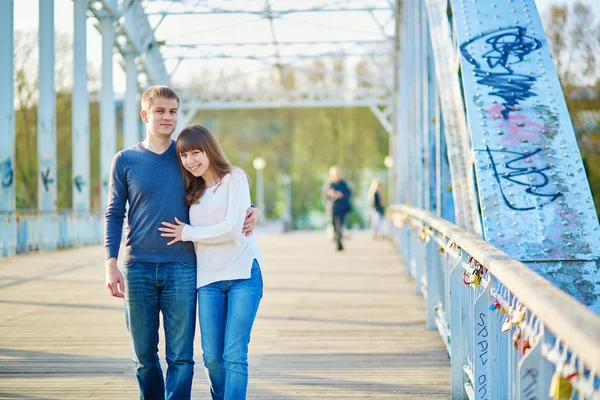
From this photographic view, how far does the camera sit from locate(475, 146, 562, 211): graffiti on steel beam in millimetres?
4250

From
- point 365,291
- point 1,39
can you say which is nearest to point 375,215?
point 1,39

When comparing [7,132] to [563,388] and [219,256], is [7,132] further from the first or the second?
[563,388]

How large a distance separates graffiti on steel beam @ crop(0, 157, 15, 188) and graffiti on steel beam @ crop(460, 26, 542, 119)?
11600mm

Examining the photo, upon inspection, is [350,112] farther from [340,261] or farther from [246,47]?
[340,261]

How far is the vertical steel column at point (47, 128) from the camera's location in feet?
54.9

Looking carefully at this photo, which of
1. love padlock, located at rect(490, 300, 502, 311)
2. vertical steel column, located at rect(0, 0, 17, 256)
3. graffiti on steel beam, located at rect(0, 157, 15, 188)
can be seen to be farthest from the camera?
graffiti on steel beam, located at rect(0, 157, 15, 188)

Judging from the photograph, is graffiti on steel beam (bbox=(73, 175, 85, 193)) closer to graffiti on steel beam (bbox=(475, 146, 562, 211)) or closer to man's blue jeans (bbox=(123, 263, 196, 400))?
graffiti on steel beam (bbox=(475, 146, 562, 211))

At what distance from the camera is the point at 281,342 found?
6.32 metres

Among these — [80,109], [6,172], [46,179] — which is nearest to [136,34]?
[80,109]

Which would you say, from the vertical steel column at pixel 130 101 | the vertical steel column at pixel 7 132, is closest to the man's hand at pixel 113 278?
the vertical steel column at pixel 7 132

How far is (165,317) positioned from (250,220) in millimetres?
540

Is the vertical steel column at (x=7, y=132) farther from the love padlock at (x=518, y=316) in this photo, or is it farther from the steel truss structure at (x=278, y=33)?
the love padlock at (x=518, y=316)

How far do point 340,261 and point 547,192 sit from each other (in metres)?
10.00

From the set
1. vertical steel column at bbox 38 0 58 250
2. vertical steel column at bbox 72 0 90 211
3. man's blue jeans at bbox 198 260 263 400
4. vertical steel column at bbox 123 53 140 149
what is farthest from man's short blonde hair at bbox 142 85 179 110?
vertical steel column at bbox 123 53 140 149
